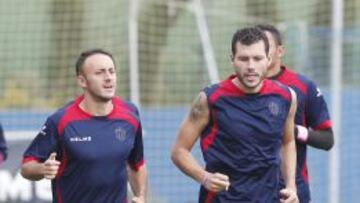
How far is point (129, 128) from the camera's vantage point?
838 centimetres

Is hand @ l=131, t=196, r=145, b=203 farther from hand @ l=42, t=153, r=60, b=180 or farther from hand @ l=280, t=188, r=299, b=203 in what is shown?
hand @ l=280, t=188, r=299, b=203

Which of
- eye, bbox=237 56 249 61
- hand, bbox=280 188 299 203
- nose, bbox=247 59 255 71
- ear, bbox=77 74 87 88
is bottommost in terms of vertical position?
hand, bbox=280 188 299 203

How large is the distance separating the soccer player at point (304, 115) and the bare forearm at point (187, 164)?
40.1 inches

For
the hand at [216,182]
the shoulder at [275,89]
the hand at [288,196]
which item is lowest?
the hand at [288,196]

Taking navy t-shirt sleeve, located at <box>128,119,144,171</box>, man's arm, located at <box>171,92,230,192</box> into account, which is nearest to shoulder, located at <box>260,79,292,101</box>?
man's arm, located at <box>171,92,230,192</box>

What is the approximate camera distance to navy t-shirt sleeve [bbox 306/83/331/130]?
898cm

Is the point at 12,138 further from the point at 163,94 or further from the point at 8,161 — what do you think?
the point at 163,94

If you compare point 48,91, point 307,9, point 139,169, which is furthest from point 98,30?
point 139,169

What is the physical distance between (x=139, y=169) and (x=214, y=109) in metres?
0.77

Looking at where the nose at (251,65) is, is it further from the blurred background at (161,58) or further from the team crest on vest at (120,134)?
the blurred background at (161,58)

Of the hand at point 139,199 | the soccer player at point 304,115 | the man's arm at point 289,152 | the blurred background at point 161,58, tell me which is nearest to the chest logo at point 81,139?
the hand at point 139,199

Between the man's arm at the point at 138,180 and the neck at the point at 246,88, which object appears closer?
the neck at the point at 246,88

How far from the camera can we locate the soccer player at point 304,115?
885cm

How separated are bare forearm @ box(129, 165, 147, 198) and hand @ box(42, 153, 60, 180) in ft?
2.57
